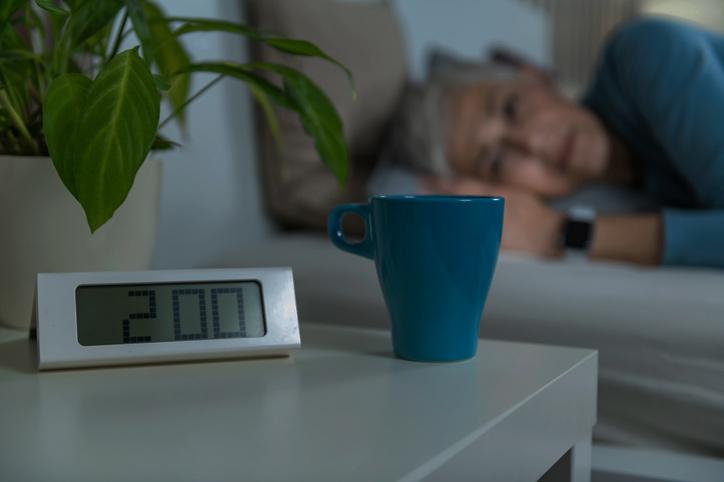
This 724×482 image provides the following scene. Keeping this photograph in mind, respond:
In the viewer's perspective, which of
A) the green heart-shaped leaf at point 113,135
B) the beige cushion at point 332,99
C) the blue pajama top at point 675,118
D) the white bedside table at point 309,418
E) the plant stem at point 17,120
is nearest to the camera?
the white bedside table at point 309,418

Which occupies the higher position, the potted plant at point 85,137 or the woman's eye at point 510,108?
the woman's eye at point 510,108

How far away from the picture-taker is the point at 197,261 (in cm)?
123

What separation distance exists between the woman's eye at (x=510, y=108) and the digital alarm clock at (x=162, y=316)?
863mm

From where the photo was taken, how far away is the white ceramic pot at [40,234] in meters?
0.62

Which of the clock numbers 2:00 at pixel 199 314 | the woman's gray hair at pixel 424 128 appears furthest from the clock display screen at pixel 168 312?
the woman's gray hair at pixel 424 128

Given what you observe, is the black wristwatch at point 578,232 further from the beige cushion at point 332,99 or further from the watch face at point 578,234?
the beige cushion at point 332,99

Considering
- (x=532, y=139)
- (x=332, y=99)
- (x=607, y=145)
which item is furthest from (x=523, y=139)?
(x=332, y=99)

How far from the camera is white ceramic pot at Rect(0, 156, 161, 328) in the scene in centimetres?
62

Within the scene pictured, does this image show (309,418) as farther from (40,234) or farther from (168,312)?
(40,234)

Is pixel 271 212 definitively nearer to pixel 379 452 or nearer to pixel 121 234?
pixel 121 234

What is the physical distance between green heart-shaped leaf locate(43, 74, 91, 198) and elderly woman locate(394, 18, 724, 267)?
0.78 meters

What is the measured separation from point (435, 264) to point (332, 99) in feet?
2.59

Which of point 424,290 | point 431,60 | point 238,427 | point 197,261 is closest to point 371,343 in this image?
point 424,290

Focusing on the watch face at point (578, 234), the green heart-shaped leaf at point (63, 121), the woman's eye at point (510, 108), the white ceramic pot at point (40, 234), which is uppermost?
the woman's eye at point (510, 108)
